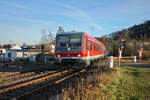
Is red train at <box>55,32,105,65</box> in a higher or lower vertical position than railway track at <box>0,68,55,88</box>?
higher

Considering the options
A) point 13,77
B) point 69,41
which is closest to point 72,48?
point 69,41

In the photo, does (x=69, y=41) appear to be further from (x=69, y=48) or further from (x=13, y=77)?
(x=13, y=77)

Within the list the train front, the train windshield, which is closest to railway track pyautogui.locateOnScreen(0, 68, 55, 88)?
the train front

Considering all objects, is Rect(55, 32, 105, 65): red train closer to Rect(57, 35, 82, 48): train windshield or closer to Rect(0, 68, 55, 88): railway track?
Rect(57, 35, 82, 48): train windshield

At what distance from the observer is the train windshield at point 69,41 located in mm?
11281

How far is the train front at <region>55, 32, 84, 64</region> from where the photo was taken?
11.0 m

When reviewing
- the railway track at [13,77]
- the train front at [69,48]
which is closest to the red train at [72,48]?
the train front at [69,48]

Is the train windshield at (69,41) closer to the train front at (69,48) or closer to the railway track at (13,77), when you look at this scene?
the train front at (69,48)

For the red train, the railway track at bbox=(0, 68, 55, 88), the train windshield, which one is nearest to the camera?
the railway track at bbox=(0, 68, 55, 88)

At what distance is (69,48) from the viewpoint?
11.2 meters

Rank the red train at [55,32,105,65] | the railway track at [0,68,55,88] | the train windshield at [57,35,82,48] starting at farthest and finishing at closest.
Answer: the train windshield at [57,35,82,48] < the red train at [55,32,105,65] < the railway track at [0,68,55,88]

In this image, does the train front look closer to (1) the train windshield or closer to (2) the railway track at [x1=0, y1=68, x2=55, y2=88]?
(1) the train windshield

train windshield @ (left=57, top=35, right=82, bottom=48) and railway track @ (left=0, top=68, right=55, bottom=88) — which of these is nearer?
railway track @ (left=0, top=68, right=55, bottom=88)

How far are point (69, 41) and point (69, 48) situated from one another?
601mm
